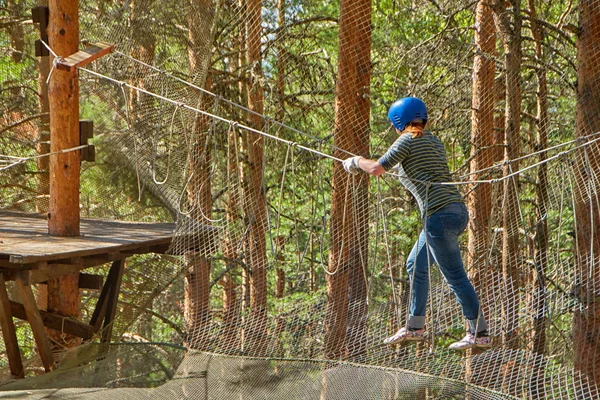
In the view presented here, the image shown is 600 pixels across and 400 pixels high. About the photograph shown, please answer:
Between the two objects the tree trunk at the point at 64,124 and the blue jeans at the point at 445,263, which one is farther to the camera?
the tree trunk at the point at 64,124

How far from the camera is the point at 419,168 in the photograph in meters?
3.79

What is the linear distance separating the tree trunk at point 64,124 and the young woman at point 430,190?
2495mm

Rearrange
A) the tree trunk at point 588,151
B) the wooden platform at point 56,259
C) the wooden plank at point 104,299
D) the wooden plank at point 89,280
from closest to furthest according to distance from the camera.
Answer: the wooden platform at point 56,259 → the tree trunk at point 588,151 → the wooden plank at point 104,299 → the wooden plank at point 89,280

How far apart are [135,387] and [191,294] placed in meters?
3.45

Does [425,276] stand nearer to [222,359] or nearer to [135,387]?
[135,387]

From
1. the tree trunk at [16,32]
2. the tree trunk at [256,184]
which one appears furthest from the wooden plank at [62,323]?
the tree trunk at [16,32]

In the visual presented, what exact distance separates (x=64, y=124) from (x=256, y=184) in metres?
2.75

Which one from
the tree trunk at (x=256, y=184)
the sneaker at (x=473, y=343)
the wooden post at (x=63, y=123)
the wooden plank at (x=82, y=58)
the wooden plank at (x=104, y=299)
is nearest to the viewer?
the sneaker at (x=473, y=343)

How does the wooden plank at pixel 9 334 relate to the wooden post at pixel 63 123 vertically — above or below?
below

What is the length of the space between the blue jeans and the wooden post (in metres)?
2.65

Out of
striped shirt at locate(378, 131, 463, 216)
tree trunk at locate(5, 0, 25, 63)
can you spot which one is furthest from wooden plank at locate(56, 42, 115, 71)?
tree trunk at locate(5, 0, 25, 63)

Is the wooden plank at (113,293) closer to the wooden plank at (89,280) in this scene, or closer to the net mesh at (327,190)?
the wooden plank at (89,280)

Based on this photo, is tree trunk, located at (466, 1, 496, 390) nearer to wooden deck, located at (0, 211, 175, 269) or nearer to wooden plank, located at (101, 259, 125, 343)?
wooden deck, located at (0, 211, 175, 269)

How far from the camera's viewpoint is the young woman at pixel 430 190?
3725 millimetres
